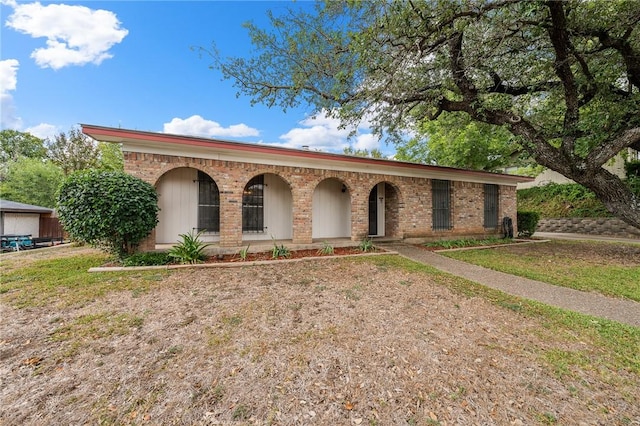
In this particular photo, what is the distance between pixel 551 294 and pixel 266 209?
7319 mm

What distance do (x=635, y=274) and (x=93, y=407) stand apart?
30.5 ft

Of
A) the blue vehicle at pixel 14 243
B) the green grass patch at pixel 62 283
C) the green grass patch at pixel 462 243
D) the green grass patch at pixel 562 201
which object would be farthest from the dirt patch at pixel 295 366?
the green grass patch at pixel 562 201

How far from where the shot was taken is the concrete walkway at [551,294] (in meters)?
3.61

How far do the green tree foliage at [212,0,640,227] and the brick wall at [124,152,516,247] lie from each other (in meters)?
1.94

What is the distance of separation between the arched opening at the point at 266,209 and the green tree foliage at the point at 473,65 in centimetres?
263

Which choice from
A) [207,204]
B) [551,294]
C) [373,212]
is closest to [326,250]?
[373,212]

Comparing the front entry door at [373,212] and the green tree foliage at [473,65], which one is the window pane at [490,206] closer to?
the green tree foliage at [473,65]

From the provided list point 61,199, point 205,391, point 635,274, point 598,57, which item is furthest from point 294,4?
point 635,274

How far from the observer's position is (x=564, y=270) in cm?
589

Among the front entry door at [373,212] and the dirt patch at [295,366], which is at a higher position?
the front entry door at [373,212]

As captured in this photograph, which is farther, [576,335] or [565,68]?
[565,68]

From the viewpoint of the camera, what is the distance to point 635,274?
18.1ft

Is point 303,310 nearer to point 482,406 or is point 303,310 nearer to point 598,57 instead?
A: point 482,406

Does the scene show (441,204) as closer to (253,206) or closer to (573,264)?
(573,264)
